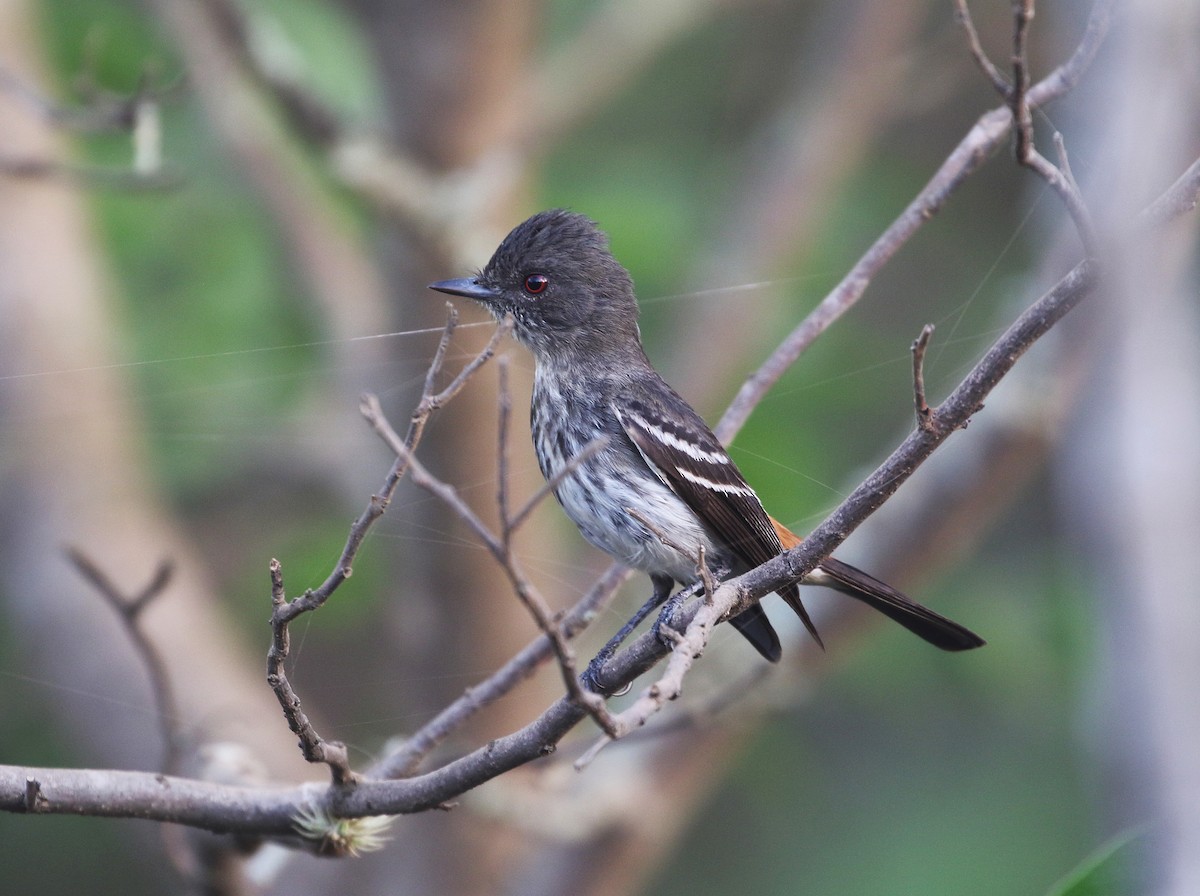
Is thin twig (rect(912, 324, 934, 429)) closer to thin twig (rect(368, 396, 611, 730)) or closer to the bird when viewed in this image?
thin twig (rect(368, 396, 611, 730))

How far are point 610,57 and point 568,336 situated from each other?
8.15 feet

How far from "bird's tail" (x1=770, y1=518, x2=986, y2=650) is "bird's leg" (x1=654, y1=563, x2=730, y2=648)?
0.21 m

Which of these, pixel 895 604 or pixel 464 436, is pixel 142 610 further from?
pixel 464 436

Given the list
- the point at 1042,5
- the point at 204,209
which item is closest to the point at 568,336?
the point at 204,209

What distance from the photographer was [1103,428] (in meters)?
2.73

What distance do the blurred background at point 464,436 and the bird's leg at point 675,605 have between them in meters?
0.30

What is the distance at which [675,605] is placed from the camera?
8.63ft

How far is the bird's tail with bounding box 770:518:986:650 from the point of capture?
2777 mm

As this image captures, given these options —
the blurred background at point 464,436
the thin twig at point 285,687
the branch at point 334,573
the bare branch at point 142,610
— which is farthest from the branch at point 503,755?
→ the blurred background at point 464,436

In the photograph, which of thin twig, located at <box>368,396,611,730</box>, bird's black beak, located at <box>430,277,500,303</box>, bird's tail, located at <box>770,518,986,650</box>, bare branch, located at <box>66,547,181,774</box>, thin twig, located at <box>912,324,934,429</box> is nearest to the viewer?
thin twig, located at <box>368,396,611,730</box>

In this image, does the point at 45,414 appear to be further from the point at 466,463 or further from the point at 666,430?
the point at 666,430

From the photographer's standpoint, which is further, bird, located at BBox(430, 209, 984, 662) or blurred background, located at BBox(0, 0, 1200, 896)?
blurred background, located at BBox(0, 0, 1200, 896)

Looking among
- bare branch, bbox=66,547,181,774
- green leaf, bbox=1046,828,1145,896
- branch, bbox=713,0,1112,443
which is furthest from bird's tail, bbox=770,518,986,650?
bare branch, bbox=66,547,181,774

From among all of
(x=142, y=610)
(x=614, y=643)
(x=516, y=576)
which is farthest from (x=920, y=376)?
(x=142, y=610)
